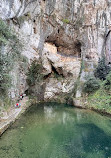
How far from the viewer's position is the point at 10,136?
17.1 ft

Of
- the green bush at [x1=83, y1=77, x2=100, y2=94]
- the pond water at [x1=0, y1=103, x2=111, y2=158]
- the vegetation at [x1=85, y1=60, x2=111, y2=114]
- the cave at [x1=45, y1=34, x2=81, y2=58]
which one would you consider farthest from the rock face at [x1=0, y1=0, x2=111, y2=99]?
the pond water at [x1=0, y1=103, x2=111, y2=158]

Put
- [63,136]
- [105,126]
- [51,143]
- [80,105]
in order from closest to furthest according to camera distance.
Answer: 1. [51,143]
2. [63,136]
3. [105,126]
4. [80,105]

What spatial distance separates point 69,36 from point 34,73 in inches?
354

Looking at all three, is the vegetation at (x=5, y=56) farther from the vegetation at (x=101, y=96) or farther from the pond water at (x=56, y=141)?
the vegetation at (x=101, y=96)

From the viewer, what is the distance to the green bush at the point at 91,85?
1218 cm

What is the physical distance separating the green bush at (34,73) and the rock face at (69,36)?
91 centimetres

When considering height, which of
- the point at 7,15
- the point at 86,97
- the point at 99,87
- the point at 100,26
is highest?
the point at 100,26

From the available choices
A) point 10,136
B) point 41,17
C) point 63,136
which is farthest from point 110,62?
point 10,136

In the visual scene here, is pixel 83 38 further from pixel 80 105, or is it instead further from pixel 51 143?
pixel 51 143

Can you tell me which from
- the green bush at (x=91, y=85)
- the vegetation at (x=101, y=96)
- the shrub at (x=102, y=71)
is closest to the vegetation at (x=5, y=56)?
the vegetation at (x=101, y=96)

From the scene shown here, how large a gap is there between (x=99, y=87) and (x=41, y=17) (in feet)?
39.0

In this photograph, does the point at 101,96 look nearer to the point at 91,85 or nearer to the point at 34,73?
the point at 91,85

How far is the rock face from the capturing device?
Result: 14.8 metres

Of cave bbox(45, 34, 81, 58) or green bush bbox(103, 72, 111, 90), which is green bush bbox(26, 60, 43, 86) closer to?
cave bbox(45, 34, 81, 58)
